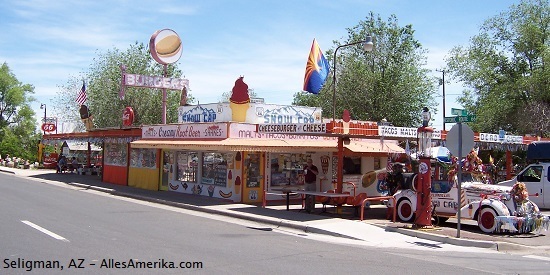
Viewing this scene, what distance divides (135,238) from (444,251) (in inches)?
258

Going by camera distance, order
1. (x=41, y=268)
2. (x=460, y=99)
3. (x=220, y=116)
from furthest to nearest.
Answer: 1. (x=460, y=99)
2. (x=220, y=116)
3. (x=41, y=268)

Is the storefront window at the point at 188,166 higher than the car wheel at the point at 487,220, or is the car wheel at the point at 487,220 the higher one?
the storefront window at the point at 188,166

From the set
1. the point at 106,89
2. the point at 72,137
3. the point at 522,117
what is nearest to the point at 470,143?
the point at 522,117

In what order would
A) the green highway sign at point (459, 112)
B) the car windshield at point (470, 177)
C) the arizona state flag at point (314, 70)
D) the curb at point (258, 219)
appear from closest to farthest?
the green highway sign at point (459, 112)
the curb at point (258, 219)
the car windshield at point (470, 177)
the arizona state flag at point (314, 70)

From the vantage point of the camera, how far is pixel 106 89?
39906 millimetres

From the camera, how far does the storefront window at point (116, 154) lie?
92.4 ft

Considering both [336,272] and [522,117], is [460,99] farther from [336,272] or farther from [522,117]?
[336,272]

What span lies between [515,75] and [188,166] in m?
23.8

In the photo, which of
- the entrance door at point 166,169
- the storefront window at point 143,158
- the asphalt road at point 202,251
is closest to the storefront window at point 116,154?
the storefront window at point 143,158

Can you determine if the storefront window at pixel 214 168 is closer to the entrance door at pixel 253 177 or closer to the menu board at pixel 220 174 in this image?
the menu board at pixel 220 174

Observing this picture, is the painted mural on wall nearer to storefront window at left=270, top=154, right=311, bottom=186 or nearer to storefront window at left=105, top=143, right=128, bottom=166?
storefront window at left=270, top=154, right=311, bottom=186

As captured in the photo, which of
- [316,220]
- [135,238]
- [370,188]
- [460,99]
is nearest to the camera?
[135,238]

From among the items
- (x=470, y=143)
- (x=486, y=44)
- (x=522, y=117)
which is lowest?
(x=470, y=143)

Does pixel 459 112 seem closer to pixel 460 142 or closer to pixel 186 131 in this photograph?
pixel 460 142
